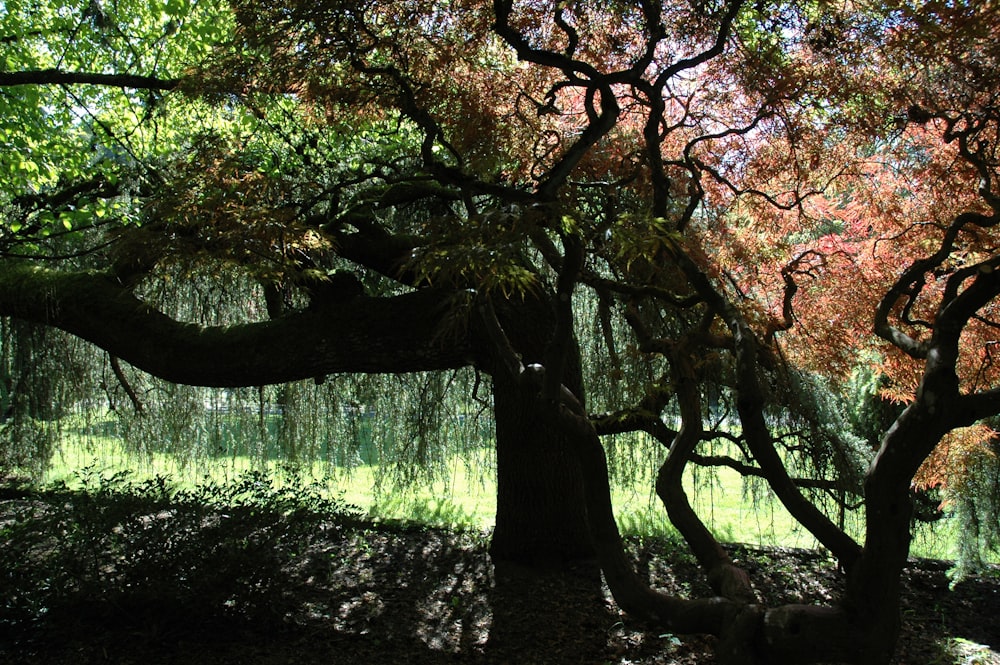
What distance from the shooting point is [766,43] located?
2.98 m

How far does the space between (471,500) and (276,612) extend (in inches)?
171

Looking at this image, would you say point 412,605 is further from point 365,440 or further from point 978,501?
point 978,501

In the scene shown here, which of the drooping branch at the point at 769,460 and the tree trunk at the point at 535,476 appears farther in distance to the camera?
the tree trunk at the point at 535,476

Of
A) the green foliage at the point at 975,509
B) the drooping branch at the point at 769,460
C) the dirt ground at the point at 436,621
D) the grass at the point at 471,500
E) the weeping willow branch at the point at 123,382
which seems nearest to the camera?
the drooping branch at the point at 769,460

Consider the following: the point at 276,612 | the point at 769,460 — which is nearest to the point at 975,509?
the point at 769,460

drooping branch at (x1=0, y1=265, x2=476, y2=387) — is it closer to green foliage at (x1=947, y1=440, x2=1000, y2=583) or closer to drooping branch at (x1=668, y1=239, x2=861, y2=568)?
drooping branch at (x1=668, y1=239, x2=861, y2=568)

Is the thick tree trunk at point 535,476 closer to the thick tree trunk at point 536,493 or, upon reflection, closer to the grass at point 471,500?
the thick tree trunk at point 536,493

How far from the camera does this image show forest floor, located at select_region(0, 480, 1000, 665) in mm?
2914

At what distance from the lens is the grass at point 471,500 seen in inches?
195

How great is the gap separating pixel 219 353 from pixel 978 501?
423cm

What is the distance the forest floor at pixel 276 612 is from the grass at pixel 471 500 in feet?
2.64

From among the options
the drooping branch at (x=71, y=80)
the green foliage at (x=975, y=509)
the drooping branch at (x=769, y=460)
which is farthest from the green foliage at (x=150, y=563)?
the green foliage at (x=975, y=509)

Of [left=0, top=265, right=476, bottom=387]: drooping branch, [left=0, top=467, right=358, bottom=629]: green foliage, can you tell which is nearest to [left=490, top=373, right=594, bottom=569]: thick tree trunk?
[left=0, top=265, right=476, bottom=387]: drooping branch

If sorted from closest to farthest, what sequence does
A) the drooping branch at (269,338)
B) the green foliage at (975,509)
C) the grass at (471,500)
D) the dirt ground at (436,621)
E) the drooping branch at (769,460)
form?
the drooping branch at (769,460), the dirt ground at (436,621), the drooping branch at (269,338), the green foliage at (975,509), the grass at (471,500)
